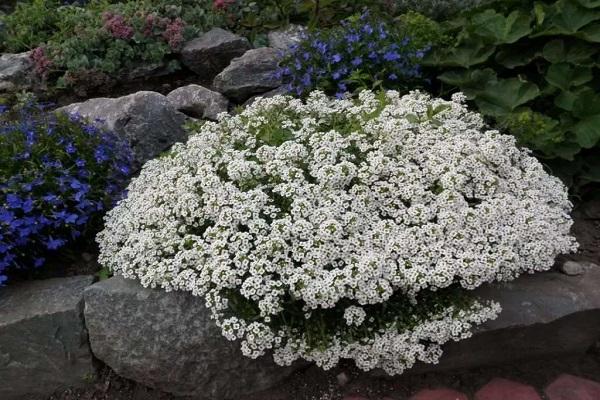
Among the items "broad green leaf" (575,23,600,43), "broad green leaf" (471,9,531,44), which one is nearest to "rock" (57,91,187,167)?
"broad green leaf" (471,9,531,44)

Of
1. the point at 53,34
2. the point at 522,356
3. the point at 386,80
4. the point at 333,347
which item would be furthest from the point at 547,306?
the point at 53,34

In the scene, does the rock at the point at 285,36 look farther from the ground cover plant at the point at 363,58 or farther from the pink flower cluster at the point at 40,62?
the pink flower cluster at the point at 40,62

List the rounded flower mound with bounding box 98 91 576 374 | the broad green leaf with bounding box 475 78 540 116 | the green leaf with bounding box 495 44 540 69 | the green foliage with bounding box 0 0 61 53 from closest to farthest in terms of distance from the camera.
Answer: the rounded flower mound with bounding box 98 91 576 374
the broad green leaf with bounding box 475 78 540 116
the green leaf with bounding box 495 44 540 69
the green foliage with bounding box 0 0 61 53

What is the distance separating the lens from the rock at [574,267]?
11.8ft

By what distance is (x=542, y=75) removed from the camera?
15.1 ft

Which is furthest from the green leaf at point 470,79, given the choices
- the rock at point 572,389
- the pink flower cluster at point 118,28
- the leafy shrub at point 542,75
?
the pink flower cluster at point 118,28

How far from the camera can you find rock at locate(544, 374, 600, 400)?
3.33 m

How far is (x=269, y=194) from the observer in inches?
138

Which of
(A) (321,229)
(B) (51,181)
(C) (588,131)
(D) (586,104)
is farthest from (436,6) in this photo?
(B) (51,181)

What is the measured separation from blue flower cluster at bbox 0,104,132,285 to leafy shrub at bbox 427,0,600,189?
2698 millimetres

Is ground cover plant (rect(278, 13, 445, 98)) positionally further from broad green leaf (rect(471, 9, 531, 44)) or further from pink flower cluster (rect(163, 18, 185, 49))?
pink flower cluster (rect(163, 18, 185, 49))

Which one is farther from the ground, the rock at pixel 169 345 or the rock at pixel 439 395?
the rock at pixel 169 345

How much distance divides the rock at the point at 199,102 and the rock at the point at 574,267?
3.10 metres

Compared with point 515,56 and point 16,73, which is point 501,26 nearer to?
point 515,56
